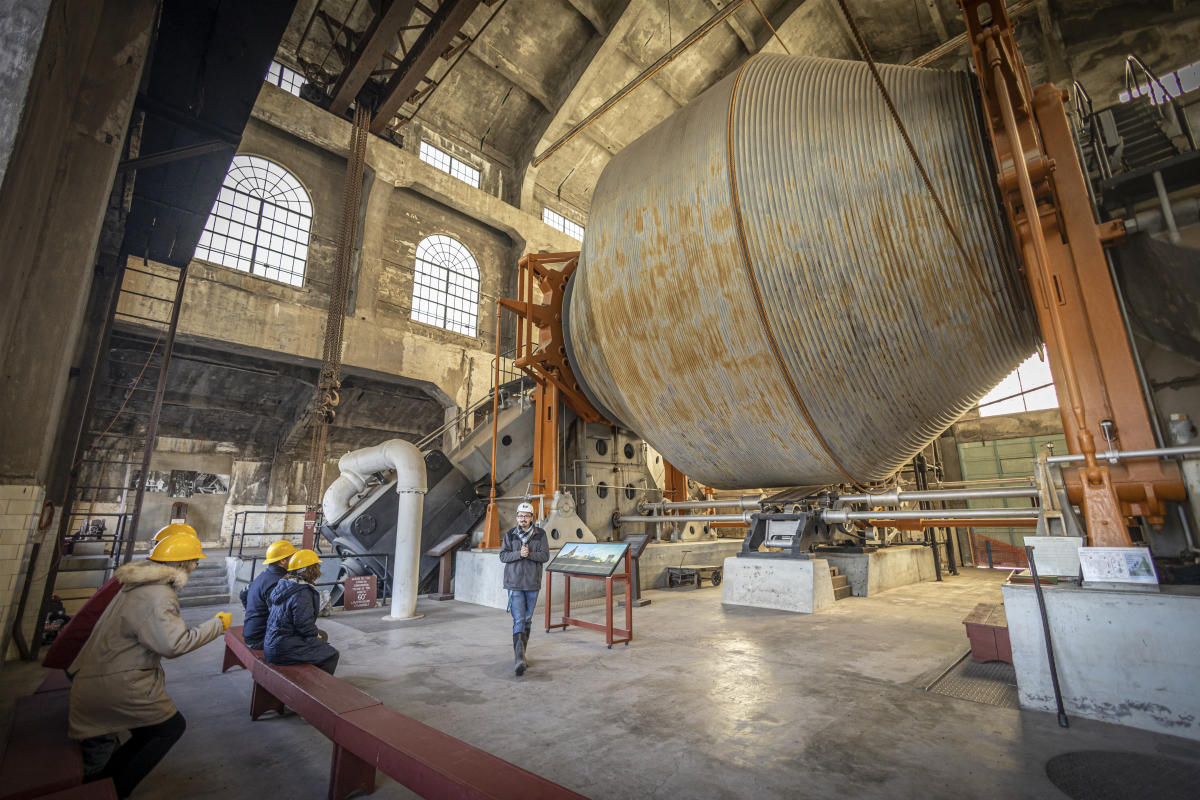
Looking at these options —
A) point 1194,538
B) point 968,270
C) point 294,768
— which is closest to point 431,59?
point 968,270

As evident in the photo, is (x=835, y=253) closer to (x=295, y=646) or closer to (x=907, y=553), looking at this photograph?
Result: (x=295, y=646)

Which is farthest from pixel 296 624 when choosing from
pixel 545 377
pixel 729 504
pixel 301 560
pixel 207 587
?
pixel 207 587

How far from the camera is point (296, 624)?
321cm

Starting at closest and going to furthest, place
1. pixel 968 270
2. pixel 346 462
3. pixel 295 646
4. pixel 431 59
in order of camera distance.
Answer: pixel 295 646
pixel 968 270
pixel 346 462
pixel 431 59

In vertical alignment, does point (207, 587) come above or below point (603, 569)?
below

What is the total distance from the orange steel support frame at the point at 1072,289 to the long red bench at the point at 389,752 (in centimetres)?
351

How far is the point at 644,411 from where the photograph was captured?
6.41 m

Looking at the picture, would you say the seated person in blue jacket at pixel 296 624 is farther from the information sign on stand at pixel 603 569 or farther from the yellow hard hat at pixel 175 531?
the information sign on stand at pixel 603 569

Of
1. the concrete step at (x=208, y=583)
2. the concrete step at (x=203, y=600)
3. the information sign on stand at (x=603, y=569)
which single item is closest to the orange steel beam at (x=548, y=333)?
the information sign on stand at (x=603, y=569)

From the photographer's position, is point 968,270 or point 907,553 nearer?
point 968,270

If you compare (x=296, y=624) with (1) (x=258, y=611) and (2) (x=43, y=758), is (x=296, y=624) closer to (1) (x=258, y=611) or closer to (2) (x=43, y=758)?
(1) (x=258, y=611)

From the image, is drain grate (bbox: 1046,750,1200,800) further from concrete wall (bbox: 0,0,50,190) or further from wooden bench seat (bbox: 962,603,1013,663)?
concrete wall (bbox: 0,0,50,190)

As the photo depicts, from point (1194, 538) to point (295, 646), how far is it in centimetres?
561

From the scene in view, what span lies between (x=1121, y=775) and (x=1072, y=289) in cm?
278
